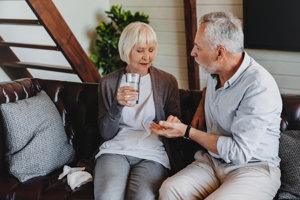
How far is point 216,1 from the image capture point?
144 inches

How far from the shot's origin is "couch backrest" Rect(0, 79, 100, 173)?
7.77ft

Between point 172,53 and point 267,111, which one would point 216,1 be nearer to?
point 172,53

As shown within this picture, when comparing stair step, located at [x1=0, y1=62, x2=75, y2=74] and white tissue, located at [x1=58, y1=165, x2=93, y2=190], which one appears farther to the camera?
stair step, located at [x1=0, y1=62, x2=75, y2=74]

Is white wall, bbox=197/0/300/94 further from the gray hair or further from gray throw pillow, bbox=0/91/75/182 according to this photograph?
gray throw pillow, bbox=0/91/75/182

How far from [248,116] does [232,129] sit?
0.36 ft

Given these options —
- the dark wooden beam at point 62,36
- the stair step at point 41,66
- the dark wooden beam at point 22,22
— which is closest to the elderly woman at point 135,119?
the dark wooden beam at point 62,36

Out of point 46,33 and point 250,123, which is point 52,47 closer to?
point 46,33

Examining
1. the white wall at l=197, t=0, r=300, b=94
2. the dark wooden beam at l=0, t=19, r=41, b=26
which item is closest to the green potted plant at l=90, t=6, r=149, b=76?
the white wall at l=197, t=0, r=300, b=94

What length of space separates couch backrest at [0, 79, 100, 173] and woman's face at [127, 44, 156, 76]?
46cm

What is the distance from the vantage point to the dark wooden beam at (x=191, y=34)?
369cm

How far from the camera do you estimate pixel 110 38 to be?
13.8ft

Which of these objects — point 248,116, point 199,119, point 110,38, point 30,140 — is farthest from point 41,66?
point 248,116

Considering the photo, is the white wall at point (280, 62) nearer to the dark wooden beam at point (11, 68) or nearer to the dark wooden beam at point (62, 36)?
the dark wooden beam at point (62, 36)

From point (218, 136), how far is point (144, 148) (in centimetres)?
49
